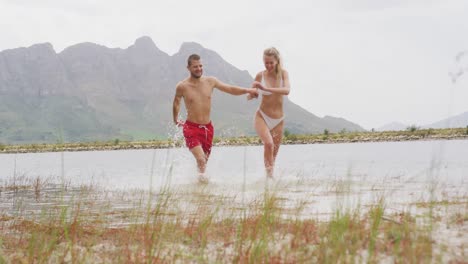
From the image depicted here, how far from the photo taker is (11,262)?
4098mm

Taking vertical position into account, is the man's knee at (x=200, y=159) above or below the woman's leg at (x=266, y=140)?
below

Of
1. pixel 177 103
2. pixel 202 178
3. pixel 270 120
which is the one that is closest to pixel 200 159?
pixel 202 178

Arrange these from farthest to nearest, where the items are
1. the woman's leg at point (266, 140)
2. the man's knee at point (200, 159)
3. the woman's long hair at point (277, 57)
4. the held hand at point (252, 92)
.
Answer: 1. the man's knee at point (200, 159)
2. the woman's leg at point (266, 140)
3. the held hand at point (252, 92)
4. the woman's long hair at point (277, 57)

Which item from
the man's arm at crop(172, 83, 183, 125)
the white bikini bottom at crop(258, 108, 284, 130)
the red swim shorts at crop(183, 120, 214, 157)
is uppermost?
the man's arm at crop(172, 83, 183, 125)

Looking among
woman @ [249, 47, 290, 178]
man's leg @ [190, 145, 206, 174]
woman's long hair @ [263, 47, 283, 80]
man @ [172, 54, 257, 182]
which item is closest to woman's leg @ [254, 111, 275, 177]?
woman @ [249, 47, 290, 178]

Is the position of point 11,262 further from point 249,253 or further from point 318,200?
point 318,200

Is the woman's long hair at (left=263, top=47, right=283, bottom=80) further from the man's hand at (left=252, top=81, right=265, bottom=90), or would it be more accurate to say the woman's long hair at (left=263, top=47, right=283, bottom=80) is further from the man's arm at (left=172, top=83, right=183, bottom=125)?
the man's arm at (left=172, top=83, right=183, bottom=125)

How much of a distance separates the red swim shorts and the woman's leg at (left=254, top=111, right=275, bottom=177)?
3.31 feet

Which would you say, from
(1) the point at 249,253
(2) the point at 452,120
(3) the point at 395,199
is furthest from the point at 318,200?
(1) the point at 249,253

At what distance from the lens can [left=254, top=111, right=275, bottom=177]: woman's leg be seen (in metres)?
10.00

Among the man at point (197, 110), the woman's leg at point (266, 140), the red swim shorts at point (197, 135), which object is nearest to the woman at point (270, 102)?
the woman's leg at point (266, 140)

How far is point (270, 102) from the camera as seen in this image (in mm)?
10242

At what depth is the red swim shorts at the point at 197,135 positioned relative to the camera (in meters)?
10.2

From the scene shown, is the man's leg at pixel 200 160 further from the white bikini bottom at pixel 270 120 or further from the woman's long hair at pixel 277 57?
the woman's long hair at pixel 277 57
